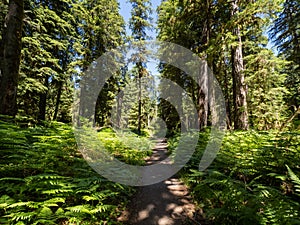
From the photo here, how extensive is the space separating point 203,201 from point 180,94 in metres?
14.4

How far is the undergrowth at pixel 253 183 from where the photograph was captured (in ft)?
7.99

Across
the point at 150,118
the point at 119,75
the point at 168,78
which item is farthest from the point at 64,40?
the point at 150,118

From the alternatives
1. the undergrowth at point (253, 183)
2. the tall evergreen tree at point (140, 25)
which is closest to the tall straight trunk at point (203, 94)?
the undergrowth at point (253, 183)

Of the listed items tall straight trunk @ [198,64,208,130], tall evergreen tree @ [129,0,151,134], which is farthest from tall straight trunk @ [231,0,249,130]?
tall evergreen tree @ [129,0,151,134]

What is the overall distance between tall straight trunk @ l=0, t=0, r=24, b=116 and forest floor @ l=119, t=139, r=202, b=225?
188 inches

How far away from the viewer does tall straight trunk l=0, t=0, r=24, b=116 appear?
5.41 m

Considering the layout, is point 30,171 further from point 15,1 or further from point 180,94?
point 180,94

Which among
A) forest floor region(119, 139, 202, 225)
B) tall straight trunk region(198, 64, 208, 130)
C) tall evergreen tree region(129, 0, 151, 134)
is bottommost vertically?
forest floor region(119, 139, 202, 225)

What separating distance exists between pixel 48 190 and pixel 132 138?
7.64 metres

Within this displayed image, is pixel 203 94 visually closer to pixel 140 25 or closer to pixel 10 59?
pixel 10 59

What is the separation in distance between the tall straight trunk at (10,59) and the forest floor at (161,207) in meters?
4.77

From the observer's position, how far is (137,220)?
381 cm

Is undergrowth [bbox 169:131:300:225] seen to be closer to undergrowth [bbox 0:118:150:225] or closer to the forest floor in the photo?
the forest floor

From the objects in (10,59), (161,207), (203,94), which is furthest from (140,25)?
(161,207)
